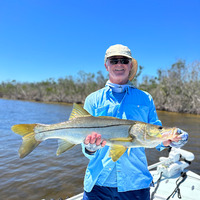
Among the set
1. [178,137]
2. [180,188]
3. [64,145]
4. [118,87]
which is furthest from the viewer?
[180,188]

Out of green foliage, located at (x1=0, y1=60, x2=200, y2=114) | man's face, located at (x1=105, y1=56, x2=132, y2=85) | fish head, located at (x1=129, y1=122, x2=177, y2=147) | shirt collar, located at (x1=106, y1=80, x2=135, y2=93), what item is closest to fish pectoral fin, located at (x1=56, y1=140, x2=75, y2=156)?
fish head, located at (x1=129, y1=122, x2=177, y2=147)

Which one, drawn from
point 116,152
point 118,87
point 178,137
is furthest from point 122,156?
point 118,87

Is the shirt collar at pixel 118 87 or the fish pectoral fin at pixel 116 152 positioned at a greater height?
the shirt collar at pixel 118 87

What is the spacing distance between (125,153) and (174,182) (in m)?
3.40

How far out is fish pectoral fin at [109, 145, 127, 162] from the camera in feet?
7.47

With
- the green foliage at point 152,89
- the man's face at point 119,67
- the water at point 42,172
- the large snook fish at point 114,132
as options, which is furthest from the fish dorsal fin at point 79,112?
the green foliage at point 152,89

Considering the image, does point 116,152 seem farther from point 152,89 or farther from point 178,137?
point 152,89

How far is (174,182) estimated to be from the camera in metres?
5.02

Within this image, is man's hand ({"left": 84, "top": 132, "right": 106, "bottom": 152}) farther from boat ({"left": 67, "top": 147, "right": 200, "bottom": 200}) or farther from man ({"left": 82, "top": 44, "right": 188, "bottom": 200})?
boat ({"left": 67, "top": 147, "right": 200, "bottom": 200})

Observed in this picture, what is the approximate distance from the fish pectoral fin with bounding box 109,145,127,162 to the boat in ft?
8.85

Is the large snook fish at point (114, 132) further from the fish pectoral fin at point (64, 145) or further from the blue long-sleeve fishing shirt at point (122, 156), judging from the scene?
→ the blue long-sleeve fishing shirt at point (122, 156)

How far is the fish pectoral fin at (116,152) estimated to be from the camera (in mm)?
2275

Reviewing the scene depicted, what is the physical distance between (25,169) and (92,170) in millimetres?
6952

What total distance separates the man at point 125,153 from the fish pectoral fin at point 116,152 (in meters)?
0.15
